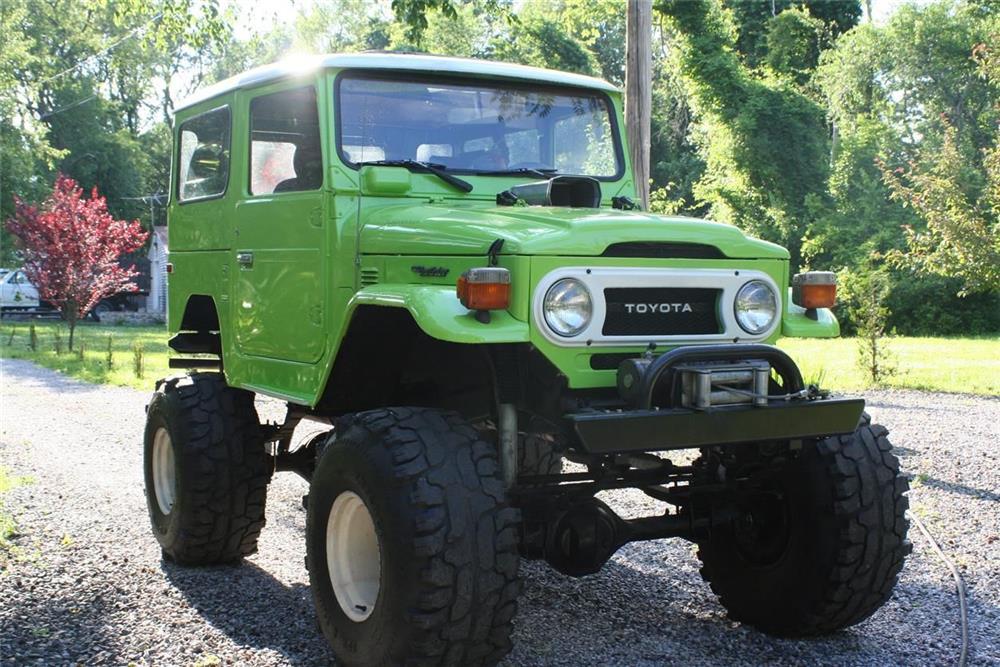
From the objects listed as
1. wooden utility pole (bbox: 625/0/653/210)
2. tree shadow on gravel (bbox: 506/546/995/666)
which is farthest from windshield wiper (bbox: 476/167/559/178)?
wooden utility pole (bbox: 625/0/653/210)

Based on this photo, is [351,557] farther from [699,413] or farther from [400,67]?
[400,67]

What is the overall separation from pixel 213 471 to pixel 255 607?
81 centimetres

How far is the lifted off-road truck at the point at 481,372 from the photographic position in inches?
152

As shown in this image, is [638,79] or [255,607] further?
[638,79]

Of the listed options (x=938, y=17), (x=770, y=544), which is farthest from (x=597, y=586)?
(x=938, y=17)

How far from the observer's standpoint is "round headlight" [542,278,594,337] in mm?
4039

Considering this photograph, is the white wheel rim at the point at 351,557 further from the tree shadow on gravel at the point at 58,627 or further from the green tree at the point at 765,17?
the green tree at the point at 765,17

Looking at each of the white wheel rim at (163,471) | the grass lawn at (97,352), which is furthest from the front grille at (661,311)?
the grass lawn at (97,352)

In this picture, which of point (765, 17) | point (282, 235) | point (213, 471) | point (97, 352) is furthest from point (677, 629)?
point (765, 17)

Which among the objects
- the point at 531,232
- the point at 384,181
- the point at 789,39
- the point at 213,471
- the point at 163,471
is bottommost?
the point at 163,471

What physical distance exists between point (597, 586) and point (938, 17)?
103 feet

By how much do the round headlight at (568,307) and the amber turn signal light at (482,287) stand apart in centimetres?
21

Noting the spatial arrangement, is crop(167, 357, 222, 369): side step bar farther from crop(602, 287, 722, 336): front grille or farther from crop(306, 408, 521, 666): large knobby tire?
crop(602, 287, 722, 336): front grille

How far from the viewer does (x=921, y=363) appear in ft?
57.5
